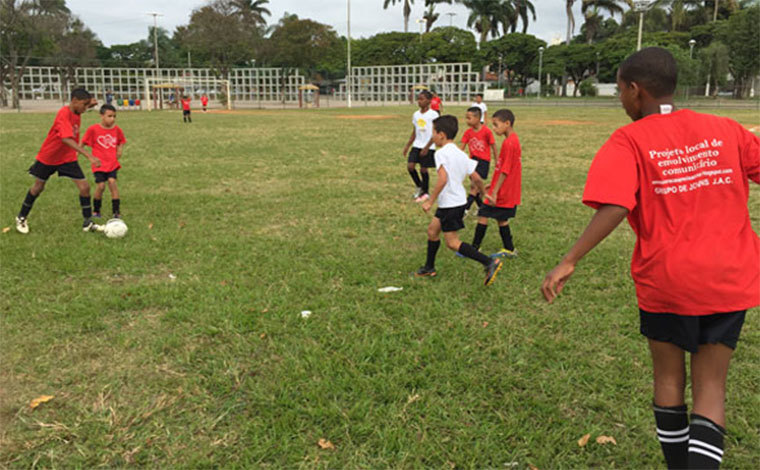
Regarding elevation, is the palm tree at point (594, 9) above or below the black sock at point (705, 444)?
above

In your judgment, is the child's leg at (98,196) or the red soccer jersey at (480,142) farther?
the red soccer jersey at (480,142)

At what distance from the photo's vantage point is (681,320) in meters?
2.30

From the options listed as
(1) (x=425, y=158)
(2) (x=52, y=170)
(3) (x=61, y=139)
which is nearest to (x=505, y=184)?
(1) (x=425, y=158)

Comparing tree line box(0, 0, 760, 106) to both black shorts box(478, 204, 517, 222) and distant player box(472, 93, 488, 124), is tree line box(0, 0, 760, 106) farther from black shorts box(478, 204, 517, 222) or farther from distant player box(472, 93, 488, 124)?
black shorts box(478, 204, 517, 222)

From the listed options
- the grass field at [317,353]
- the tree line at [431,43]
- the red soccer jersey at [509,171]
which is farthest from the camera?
the tree line at [431,43]

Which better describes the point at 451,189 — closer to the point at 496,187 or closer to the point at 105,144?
the point at 496,187

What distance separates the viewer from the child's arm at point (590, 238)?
2.26 meters

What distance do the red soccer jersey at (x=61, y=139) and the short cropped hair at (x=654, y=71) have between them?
6.45 metres

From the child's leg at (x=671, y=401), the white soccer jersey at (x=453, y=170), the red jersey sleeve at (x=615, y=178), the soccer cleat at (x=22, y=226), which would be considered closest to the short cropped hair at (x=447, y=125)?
the white soccer jersey at (x=453, y=170)

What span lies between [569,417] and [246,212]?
6.26 m

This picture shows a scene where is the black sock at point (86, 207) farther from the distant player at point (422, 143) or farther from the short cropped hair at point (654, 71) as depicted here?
the short cropped hair at point (654, 71)

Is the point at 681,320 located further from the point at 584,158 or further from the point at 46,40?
the point at 46,40

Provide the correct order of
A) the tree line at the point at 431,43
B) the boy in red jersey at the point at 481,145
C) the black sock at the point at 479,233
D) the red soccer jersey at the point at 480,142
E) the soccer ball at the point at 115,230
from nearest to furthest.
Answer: the black sock at the point at 479,233 → the soccer ball at the point at 115,230 → the boy in red jersey at the point at 481,145 → the red soccer jersey at the point at 480,142 → the tree line at the point at 431,43

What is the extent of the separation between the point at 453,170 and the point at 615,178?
306 cm
